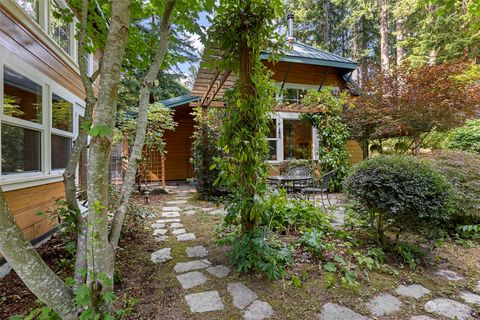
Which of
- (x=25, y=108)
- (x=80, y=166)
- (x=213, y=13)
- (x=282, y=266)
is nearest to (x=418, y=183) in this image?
(x=282, y=266)

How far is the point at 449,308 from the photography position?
205 cm

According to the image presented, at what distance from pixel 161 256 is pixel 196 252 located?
0.42 m

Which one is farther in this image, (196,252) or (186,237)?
(186,237)

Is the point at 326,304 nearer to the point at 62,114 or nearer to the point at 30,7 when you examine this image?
the point at 62,114

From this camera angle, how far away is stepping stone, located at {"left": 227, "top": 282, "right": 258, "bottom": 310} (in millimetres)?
2043

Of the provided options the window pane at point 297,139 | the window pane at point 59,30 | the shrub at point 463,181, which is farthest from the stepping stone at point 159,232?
the window pane at point 297,139

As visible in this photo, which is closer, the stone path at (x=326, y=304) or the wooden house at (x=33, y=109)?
the stone path at (x=326, y=304)

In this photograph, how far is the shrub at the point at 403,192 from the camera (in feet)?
8.96

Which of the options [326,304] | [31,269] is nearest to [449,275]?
[326,304]

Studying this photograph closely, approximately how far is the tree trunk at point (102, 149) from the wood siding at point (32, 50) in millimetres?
1931

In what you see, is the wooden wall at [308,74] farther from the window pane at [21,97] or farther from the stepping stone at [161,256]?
the stepping stone at [161,256]

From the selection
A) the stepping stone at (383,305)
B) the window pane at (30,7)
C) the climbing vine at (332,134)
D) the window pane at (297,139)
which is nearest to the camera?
the stepping stone at (383,305)

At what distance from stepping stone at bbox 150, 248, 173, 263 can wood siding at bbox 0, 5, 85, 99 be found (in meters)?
2.77

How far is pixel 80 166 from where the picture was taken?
5.55 m
